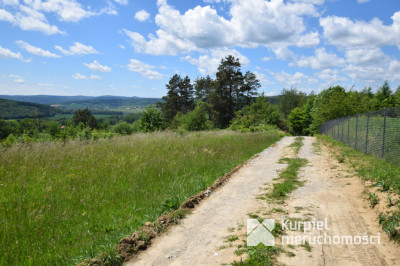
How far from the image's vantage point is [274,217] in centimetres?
468

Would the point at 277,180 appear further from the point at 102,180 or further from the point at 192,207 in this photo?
the point at 102,180

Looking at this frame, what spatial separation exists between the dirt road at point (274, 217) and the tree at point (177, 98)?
5856 cm

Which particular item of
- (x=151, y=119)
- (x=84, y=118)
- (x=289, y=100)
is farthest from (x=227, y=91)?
(x=84, y=118)

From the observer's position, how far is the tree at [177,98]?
6525 centimetres

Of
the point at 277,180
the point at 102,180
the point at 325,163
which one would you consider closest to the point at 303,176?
the point at 277,180

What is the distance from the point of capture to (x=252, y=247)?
3.60 m

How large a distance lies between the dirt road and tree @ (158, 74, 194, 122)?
5856 centimetres

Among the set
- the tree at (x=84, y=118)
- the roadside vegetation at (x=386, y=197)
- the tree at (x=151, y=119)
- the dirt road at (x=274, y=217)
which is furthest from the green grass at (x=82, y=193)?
the tree at (x=84, y=118)

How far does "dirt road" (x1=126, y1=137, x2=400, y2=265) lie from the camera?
11.1ft

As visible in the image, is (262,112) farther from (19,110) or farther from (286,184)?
(19,110)

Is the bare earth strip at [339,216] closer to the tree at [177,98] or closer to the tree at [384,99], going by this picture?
the tree at [384,99]

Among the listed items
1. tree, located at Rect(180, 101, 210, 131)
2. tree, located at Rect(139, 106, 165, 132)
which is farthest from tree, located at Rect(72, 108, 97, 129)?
tree, located at Rect(139, 106, 165, 132)

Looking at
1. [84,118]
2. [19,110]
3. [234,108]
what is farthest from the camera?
[19,110]

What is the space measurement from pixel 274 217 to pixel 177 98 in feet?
204
